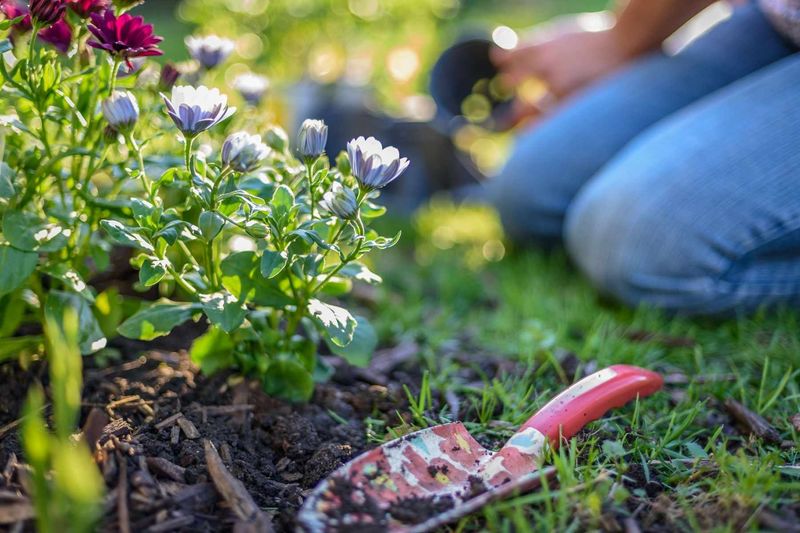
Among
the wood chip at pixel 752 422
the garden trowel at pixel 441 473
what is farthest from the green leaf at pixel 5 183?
the wood chip at pixel 752 422

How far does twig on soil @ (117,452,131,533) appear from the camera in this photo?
0.87 metres

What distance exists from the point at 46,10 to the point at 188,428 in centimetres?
61

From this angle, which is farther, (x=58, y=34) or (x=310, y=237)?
(x=58, y=34)

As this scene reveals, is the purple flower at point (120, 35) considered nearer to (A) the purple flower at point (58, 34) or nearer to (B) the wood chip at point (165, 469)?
(A) the purple flower at point (58, 34)

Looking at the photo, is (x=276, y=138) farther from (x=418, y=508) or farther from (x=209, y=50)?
(x=418, y=508)

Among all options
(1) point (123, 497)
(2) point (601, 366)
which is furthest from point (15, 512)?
(2) point (601, 366)

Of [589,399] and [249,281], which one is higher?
[249,281]

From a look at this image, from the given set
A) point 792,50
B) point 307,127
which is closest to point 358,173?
point 307,127

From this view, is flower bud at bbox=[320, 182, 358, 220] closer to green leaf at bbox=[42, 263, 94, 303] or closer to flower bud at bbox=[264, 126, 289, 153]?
flower bud at bbox=[264, 126, 289, 153]

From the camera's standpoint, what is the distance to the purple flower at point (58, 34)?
1144 millimetres

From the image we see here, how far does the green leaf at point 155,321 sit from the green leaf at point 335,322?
0.62ft

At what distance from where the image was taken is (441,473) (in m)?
1.03

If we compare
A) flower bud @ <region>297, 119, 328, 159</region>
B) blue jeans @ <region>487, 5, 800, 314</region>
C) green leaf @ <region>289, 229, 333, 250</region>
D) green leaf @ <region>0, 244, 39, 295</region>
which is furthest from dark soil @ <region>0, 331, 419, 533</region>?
blue jeans @ <region>487, 5, 800, 314</region>

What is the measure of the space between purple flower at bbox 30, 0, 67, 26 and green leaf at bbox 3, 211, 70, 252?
11.3 inches
